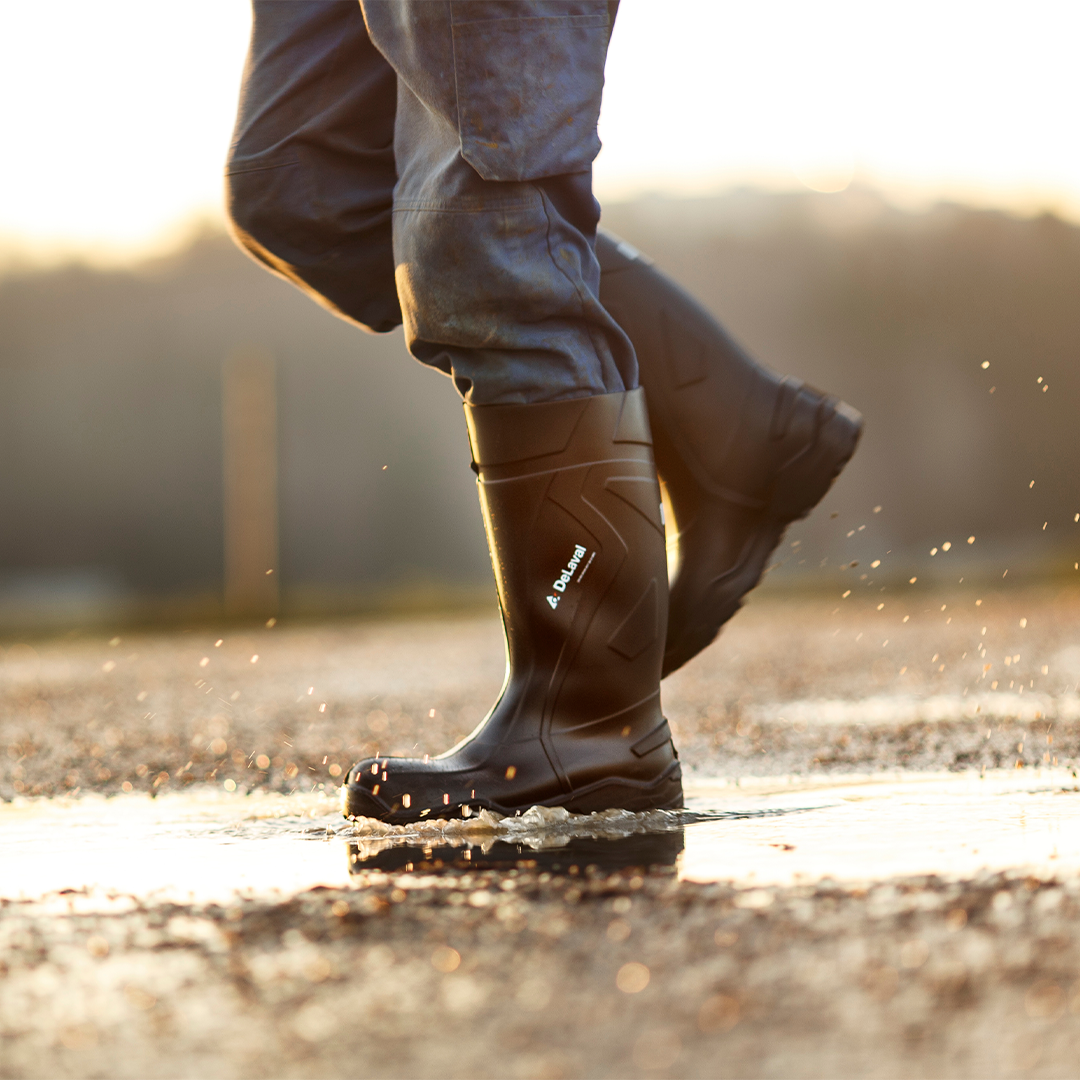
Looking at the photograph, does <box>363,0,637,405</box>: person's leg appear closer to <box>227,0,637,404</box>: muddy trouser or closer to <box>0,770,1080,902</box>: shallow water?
<box>227,0,637,404</box>: muddy trouser

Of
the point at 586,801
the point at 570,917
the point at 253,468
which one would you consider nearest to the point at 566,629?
the point at 586,801

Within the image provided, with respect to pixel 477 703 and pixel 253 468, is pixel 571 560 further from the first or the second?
pixel 253 468

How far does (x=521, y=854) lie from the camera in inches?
57.0

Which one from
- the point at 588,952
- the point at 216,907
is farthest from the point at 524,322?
the point at 588,952

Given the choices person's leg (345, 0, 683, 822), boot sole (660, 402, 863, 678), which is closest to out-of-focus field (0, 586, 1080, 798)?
boot sole (660, 402, 863, 678)

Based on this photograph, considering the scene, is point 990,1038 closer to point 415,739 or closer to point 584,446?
point 584,446

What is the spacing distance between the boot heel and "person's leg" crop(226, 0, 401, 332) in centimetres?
58

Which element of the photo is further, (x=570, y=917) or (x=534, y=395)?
(x=534, y=395)

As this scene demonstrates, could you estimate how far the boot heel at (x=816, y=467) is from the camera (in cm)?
206

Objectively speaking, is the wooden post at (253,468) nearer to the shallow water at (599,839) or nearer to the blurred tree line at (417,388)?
the blurred tree line at (417,388)

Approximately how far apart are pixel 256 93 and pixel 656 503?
2.41 feet

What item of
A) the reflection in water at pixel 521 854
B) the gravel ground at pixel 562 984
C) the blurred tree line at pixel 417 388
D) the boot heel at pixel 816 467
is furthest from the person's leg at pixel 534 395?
the blurred tree line at pixel 417 388

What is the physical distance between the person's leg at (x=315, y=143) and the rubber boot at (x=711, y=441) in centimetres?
30

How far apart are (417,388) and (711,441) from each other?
25.7 meters
